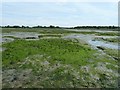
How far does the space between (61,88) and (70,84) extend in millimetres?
964

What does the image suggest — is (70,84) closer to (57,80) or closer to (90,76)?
(57,80)

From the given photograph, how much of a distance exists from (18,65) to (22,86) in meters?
5.97

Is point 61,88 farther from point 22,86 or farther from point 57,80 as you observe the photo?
point 22,86

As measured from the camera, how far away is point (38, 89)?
1395 cm

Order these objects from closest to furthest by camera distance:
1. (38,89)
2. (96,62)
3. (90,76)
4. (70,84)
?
(38,89)
(70,84)
(90,76)
(96,62)

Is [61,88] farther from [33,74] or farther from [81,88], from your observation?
[33,74]

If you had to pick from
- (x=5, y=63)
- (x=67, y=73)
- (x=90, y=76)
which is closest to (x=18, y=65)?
(x=5, y=63)

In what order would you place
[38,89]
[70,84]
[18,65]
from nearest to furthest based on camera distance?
[38,89]
[70,84]
[18,65]

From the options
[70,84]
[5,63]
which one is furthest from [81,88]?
[5,63]

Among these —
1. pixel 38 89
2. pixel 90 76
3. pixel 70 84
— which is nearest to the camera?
pixel 38 89

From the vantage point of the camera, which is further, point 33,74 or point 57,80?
point 33,74

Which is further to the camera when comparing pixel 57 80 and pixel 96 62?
pixel 96 62

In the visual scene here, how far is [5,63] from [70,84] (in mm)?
8126

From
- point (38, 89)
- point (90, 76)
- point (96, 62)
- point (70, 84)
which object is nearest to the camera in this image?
point (38, 89)
